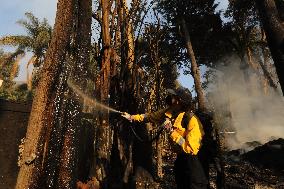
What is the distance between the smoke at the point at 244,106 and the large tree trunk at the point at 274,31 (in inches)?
697

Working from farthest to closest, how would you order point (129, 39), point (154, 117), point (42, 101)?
point (129, 39) < point (154, 117) < point (42, 101)

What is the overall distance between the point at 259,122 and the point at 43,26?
1935 centimetres

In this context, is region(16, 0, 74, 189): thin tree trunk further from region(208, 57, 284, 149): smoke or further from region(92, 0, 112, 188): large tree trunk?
region(208, 57, 284, 149): smoke

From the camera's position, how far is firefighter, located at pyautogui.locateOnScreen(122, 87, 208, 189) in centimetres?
407

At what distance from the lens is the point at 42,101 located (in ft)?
13.6

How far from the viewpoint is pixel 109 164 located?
572 cm

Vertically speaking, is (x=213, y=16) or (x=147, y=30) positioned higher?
(x=213, y=16)

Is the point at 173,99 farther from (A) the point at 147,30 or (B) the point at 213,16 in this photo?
(B) the point at 213,16

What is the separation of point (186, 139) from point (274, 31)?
514cm

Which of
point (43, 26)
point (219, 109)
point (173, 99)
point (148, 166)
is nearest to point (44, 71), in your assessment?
point (173, 99)

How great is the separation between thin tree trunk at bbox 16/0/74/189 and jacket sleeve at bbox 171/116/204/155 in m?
1.59

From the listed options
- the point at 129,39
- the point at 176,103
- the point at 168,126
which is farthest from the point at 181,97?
the point at 129,39

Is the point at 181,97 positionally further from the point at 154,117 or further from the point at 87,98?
the point at 87,98

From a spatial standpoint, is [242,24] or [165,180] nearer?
[165,180]
